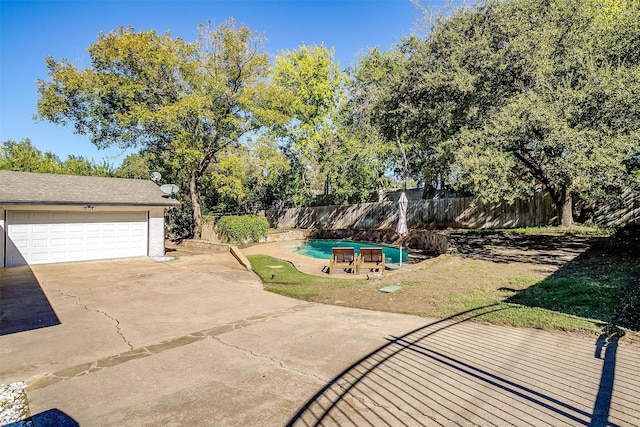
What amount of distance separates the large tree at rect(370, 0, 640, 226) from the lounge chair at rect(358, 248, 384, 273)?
148 inches

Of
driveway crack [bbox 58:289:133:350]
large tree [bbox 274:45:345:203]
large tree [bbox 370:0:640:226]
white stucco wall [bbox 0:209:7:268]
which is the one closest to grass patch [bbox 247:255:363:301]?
driveway crack [bbox 58:289:133:350]

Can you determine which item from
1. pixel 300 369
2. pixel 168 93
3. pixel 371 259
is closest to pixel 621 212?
pixel 371 259

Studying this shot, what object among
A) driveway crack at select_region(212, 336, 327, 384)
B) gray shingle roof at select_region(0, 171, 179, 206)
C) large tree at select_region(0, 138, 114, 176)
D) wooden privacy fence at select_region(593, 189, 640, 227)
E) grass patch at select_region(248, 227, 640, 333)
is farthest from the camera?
large tree at select_region(0, 138, 114, 176)

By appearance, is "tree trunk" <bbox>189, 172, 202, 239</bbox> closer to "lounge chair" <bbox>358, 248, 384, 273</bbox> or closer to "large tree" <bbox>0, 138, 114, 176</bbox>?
"large tree" <bbox>0, 138, 114, 176</bbox>

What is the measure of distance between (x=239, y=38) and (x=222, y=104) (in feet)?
12.6

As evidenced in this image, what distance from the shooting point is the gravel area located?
3.18 meters

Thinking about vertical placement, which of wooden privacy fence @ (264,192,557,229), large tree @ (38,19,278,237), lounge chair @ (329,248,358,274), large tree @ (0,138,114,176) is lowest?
lounge chair @ (329,248,358,274)

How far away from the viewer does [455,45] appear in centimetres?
1328

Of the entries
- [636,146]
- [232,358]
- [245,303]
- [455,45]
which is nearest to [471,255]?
[636,146]

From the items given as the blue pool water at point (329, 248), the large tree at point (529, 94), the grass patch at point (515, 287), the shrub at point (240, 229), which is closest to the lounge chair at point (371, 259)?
the grass patch at point (515, 287)

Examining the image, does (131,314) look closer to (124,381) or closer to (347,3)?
(124,381)

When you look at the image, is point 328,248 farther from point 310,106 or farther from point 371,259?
point 310,106

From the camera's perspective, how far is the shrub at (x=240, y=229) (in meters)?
20.1

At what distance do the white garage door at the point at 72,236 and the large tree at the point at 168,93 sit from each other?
18.2ft
